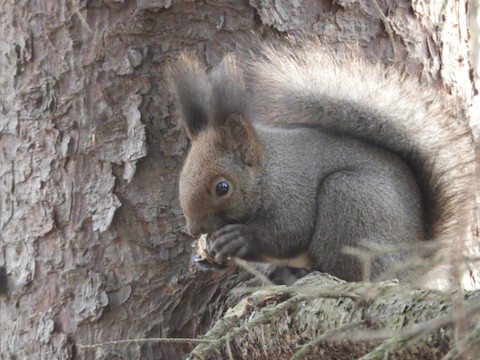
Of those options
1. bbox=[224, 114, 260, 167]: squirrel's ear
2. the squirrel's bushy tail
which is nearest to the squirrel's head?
bbox=[224, 114, 260, 167]: squirrel's ear

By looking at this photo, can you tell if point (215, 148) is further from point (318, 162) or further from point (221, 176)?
point (318, 162)

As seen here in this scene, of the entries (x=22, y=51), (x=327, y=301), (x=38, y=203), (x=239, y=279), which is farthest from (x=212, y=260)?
(x=22, y=51)

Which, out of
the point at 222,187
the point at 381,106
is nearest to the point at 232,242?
the point at 222,187

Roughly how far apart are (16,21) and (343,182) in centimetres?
103

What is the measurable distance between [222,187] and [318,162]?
0.30m

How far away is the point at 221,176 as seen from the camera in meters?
2.24

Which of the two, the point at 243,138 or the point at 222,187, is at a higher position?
the point at 243,138

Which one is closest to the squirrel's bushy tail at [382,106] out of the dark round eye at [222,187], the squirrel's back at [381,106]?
the squirrel's back at [381,106]

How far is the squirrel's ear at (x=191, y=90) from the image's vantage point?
204 centimetres

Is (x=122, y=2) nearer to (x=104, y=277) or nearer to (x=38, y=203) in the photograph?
(x=38, y=203)

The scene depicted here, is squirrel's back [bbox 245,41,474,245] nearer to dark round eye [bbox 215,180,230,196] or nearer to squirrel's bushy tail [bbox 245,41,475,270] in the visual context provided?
squirrel's bushy tail [bbox 245,41,475,270]

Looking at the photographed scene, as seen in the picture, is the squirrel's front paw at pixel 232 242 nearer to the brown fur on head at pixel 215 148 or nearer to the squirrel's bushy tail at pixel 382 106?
the brown fur on head at pixel 215 148

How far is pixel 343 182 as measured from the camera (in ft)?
7.18

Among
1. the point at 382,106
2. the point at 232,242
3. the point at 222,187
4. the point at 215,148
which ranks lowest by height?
the point at 232,242
